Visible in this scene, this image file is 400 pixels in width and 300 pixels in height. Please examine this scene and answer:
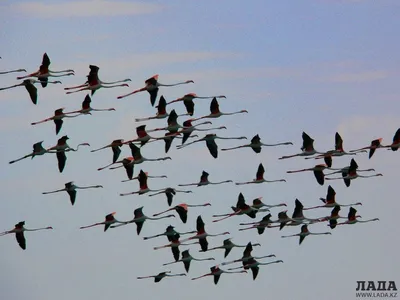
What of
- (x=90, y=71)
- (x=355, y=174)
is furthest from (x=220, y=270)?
Result: (x=90, y=71)

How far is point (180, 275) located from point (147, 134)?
821 cm

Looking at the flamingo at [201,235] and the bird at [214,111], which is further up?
the bird at [214,111]

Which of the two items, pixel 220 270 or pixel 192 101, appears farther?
pixel 220 270

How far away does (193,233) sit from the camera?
300ft

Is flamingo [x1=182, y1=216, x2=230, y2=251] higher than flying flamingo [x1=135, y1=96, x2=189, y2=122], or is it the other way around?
flying flamingo [x1=135, y1=96, x2=189, y2=122]

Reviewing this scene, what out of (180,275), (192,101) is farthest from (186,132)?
(180,275)

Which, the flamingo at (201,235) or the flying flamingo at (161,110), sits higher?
the flying flamingo at (161,110)

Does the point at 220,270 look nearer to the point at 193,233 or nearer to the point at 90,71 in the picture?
the point at 193,233

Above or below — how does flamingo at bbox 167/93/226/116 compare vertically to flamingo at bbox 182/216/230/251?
above

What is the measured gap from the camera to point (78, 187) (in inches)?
3509

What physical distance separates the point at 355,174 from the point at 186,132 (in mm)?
9361

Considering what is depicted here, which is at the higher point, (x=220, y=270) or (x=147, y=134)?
(x=147, y=134)

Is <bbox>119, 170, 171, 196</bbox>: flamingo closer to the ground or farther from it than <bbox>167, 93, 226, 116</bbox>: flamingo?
closer to the ground

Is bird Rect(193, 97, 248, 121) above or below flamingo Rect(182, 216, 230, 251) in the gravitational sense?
above
